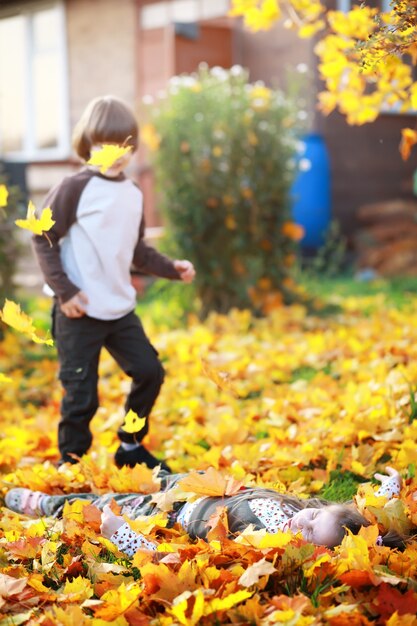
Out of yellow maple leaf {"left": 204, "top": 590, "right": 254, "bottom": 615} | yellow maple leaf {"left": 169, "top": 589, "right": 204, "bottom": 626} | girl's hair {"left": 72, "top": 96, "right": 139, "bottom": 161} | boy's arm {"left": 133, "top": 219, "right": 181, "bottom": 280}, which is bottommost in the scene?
yellow maple leaf {"left": 169, "top": 589, "right": 204, "bottom": 626}

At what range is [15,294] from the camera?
6012 mm

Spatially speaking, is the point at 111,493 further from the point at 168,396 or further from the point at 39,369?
the point at 39,369

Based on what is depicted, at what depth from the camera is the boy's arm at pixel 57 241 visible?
3.11 meters

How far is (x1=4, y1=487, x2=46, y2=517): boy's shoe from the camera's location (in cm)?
288

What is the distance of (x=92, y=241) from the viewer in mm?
3199

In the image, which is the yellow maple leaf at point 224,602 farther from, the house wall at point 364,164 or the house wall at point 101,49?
the house wall at point 101,49

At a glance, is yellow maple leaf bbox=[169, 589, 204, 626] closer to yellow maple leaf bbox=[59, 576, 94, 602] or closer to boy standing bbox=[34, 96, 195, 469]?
yellow maple leaf bbox=[59, 576, 94, 602]

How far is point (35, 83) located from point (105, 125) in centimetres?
1006

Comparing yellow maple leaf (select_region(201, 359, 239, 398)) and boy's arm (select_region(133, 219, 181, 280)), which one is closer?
yellow maple leaf (select_region(201, 359, 239, 398))

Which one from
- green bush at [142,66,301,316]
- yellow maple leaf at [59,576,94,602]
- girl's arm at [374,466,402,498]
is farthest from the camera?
green bush at [142,66,301,316]

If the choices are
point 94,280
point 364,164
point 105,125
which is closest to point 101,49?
point 364,164

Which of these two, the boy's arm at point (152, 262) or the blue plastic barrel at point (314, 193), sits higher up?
the boy's arm at point (152, 262)

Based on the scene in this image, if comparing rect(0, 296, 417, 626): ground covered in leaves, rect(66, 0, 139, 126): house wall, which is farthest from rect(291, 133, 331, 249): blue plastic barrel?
rect(0, 296, 417, 626): ground covered in leaves

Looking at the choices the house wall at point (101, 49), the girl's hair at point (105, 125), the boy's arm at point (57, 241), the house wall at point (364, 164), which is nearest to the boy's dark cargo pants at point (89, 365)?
the boy's arm at point (57, 241)
